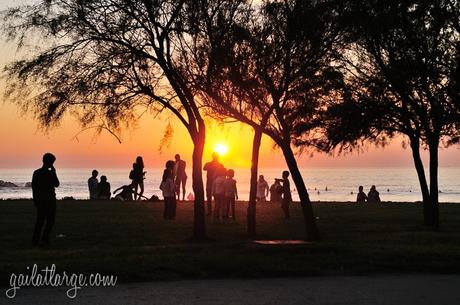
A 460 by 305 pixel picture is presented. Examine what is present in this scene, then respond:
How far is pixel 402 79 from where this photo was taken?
20.5 m

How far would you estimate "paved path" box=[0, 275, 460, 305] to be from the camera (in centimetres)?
957

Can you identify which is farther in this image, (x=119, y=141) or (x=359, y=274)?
(x=119, y=141)

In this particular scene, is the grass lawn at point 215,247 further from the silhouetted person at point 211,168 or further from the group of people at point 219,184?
the silhouetted person at point 211,168

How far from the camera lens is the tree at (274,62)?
16.8m

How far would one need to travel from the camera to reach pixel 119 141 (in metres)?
17.8

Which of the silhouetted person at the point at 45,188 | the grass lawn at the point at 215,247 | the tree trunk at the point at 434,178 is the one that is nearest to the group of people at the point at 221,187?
the grass lawn at the point at 215,247

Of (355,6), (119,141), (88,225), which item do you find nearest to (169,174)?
(88,225)

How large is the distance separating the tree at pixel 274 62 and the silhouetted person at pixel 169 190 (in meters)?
4.39

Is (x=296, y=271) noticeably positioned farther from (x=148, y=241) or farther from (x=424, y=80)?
(x=424, y=80)

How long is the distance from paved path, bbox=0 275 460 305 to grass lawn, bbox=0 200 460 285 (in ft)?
2.63

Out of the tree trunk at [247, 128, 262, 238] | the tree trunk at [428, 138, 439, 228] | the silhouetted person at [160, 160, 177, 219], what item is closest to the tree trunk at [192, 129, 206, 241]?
the tree trunk at [247, 128, 262, 238]

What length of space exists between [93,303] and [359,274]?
201 inches

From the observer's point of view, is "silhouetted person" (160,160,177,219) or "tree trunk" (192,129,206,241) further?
"silhouetted person" (160,160,177,219)

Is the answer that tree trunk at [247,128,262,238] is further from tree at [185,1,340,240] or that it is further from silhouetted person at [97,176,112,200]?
silhouetted person at [97,176,112,200]
